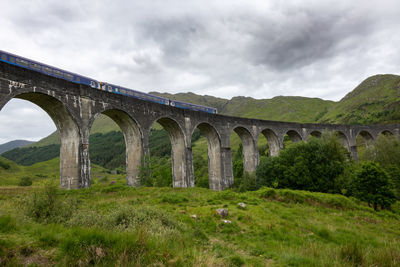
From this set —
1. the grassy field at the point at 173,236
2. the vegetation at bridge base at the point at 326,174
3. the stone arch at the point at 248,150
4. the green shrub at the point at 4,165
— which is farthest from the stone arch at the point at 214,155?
the green shrub at the point at 4,165

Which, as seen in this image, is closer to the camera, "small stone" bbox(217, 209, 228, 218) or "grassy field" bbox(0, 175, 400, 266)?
"grassy field" bbox(0, 175, 400, 266)

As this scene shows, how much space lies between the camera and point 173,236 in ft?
21.1

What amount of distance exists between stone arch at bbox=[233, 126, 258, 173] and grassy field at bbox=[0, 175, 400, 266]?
17376 millimetres

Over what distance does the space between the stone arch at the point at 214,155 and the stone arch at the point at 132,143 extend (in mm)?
8937

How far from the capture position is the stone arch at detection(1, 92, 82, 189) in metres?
15.8

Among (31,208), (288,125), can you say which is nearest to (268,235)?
(31,208)

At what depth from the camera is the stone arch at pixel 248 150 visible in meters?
31.5

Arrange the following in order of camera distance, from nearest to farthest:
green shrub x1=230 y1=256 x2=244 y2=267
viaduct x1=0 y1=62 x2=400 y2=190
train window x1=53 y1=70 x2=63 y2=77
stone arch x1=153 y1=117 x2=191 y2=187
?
green shrub x1=230 y1=256 x2=244 y2=267 → viaduct x1=0 y1=62 x2=400 y2=190 → train window x1=53 y1=70 x2=63 y2=77 → stone arch x1=153 y1=117 x2=191 y2=187

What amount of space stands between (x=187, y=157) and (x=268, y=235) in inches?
607

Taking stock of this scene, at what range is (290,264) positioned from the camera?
19.5 feet

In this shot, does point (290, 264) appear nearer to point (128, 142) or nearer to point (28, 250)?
point (28, 250)

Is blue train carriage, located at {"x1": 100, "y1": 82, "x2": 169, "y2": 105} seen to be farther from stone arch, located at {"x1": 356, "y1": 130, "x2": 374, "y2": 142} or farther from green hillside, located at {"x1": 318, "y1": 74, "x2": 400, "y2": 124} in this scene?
green hillside, located at {"x1": 318, "y1": 74, "x2": 400, "y2": 124}

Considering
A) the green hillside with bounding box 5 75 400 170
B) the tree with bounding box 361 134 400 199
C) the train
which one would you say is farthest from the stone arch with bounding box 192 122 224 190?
the green hillside with bounding box 5 75 400 170

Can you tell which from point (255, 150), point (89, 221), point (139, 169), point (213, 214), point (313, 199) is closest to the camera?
point (89, 221)
